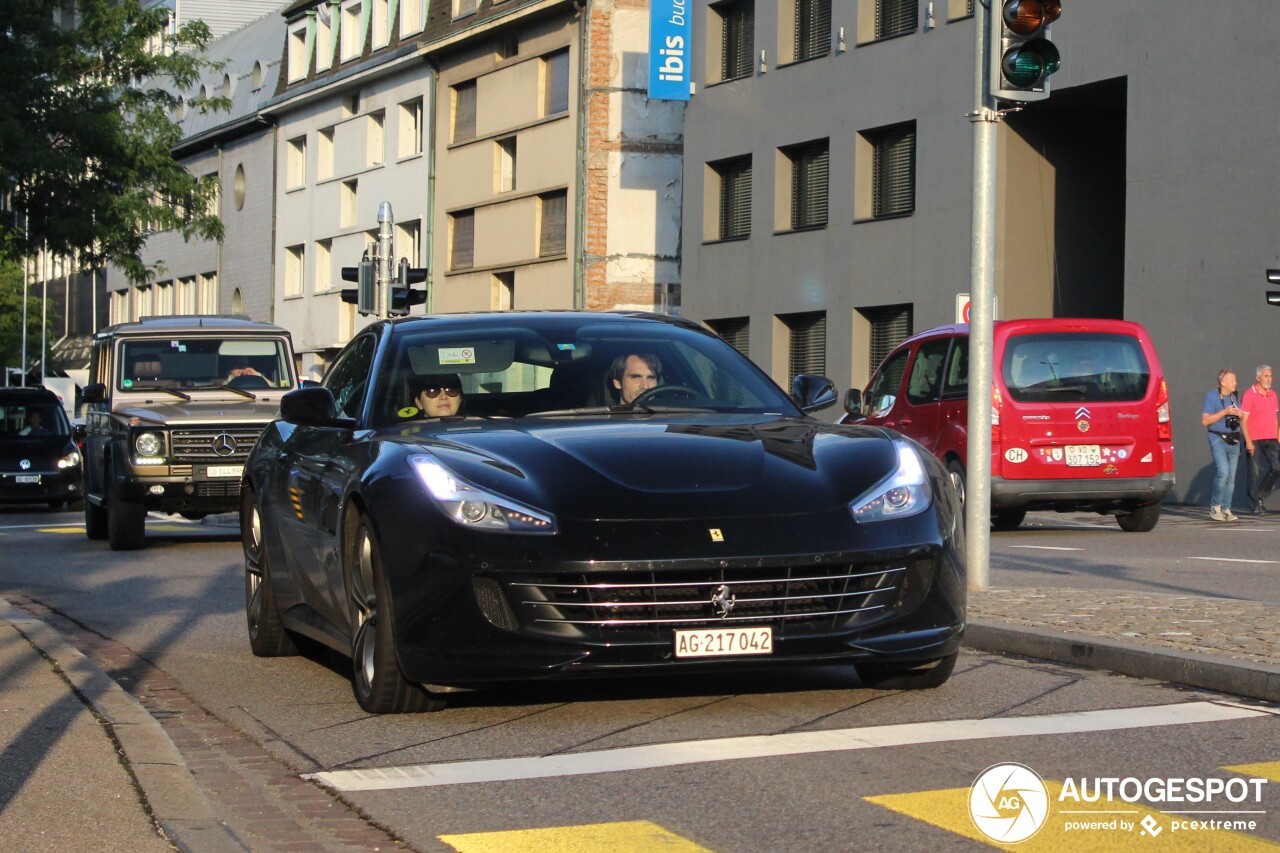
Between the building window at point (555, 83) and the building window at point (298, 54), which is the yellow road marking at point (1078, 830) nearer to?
the building window at point (555, 83)

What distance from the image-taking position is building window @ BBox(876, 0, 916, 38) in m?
33.5

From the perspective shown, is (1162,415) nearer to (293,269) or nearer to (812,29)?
(812,29)

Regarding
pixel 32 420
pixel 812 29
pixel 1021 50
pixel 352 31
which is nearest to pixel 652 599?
pixel 1021 50

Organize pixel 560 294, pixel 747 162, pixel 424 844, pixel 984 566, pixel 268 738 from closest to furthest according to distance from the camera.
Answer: pixel 424 844
pixel 268 738
pixel 984 566
pixel 747 162
pixel 560 294

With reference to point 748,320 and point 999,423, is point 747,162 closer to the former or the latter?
→ point 748,320

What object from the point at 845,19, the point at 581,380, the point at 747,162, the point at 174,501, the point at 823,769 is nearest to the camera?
the point at 823,769

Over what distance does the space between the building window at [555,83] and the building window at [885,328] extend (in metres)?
12.2

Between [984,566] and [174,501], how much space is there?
9.59m

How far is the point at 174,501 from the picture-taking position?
1847 cm

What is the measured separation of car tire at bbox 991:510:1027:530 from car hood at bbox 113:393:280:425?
7422 mm

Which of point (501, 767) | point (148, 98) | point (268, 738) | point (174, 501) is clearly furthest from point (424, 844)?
point (148, 98)

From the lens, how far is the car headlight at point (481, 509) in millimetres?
6824

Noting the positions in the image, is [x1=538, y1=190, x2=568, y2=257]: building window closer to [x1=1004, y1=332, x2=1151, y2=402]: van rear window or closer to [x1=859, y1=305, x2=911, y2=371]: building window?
[x1=859, y1=305, x2=911, y2=371]: building window

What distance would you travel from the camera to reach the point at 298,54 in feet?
198
